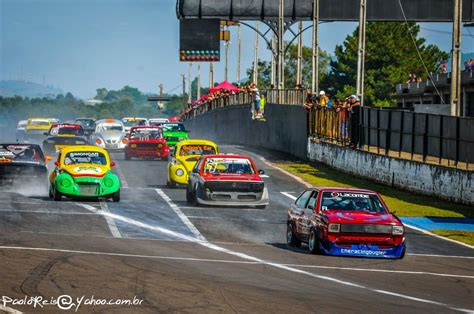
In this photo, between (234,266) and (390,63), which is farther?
(390,63)

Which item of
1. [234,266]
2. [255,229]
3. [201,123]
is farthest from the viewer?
[201,123]

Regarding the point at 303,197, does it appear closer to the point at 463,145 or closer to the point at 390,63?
the point at 463,145

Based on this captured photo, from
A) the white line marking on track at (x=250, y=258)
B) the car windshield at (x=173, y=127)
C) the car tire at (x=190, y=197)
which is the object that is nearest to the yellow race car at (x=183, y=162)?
the car tire at (x=190, y=197)

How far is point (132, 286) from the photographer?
1462cm

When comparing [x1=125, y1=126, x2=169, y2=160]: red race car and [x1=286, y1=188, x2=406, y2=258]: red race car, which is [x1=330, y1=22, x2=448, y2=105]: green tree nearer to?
[x1=125, y1=126, x2=169, y2=160]: red race car

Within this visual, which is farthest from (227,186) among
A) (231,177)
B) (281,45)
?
(281,45)

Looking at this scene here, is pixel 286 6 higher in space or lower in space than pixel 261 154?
higher

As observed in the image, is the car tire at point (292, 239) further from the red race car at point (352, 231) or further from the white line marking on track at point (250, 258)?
the white line marking on track at point (250, 258)

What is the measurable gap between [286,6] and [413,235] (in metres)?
43.5

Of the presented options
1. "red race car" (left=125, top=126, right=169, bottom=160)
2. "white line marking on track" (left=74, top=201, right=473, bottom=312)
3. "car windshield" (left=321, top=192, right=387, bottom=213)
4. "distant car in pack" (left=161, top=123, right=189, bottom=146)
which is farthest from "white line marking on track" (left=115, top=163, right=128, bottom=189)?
"car windshield" (left=321, top=192, right=387, bottom=213)

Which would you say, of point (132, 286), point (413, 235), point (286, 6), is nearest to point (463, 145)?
point (413, 235)

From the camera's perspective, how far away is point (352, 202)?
21.3m

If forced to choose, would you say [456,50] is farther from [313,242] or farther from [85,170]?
[313,242]

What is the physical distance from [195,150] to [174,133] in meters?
21.0
